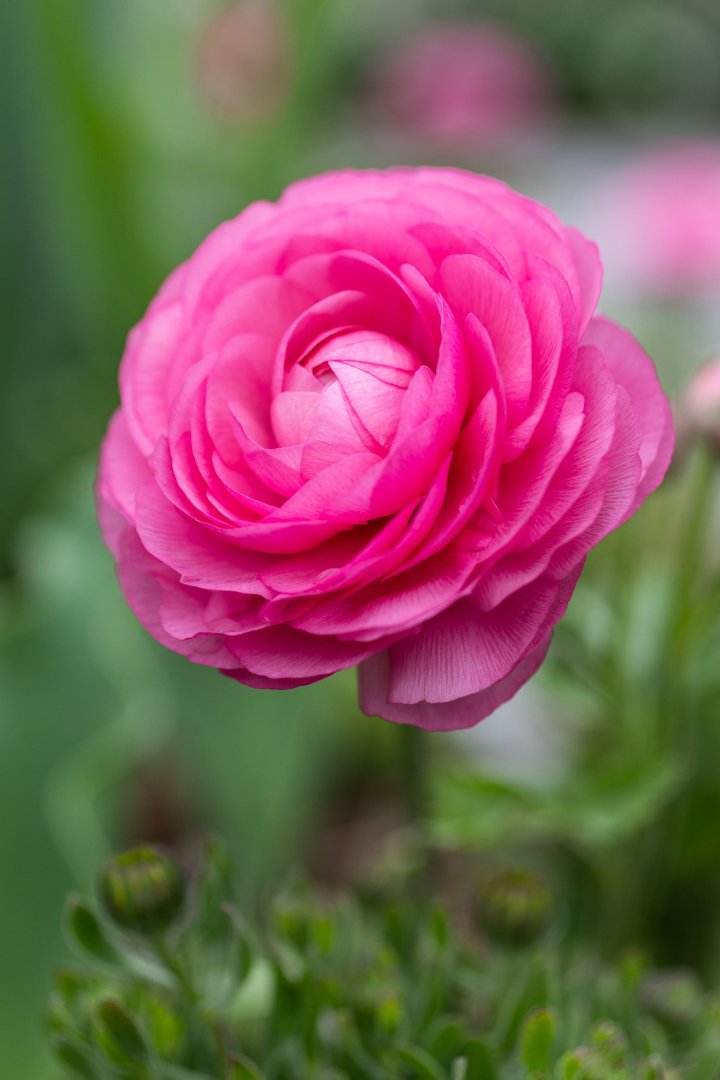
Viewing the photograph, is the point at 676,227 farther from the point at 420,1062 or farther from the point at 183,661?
the point at 420,1062

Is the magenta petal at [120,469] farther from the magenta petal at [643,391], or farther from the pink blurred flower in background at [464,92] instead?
the pink blurred flower in background at [464,92]

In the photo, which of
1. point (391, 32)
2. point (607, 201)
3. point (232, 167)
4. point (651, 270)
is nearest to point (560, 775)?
point (232, 167)

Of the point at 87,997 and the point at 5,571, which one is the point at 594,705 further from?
the point at 5,571

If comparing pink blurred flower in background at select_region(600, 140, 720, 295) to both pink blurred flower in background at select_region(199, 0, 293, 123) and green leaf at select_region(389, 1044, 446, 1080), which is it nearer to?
pink blurred flower in background at select_region(199, 0, 293, 123)

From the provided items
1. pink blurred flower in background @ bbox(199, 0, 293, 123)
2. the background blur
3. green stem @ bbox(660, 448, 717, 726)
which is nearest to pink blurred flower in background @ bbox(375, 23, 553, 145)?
the background blur

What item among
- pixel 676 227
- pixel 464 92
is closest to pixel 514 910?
pixel 676 227
